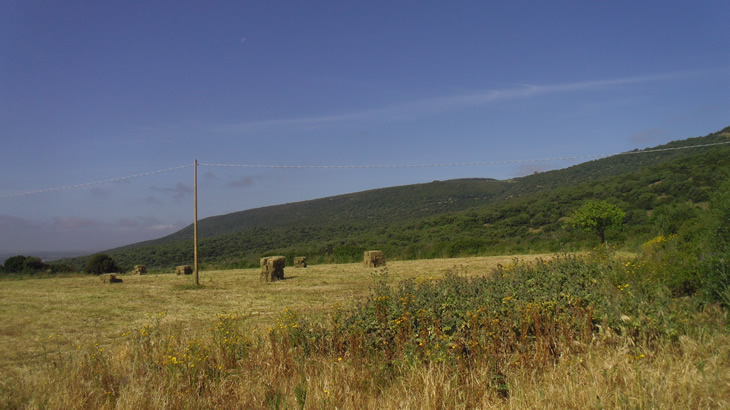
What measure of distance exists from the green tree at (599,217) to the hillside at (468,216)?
0.99 metres

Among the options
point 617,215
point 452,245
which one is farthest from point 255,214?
point 617,215

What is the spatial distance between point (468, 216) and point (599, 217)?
3209 centimetres

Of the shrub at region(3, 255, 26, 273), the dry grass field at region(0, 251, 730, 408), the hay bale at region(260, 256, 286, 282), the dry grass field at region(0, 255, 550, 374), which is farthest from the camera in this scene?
the shrub at region(3, 255, 26, 273)

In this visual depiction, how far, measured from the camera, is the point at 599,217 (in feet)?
88.8

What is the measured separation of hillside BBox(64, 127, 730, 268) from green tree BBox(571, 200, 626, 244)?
0.99 m

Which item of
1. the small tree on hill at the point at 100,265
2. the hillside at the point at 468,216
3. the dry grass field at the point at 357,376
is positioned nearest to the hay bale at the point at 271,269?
the hillside at the point at 468,216

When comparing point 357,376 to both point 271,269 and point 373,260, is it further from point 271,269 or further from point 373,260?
point 373,260

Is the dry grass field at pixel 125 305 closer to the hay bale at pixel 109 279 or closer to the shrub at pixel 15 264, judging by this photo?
the hay bale at pixel 109 279

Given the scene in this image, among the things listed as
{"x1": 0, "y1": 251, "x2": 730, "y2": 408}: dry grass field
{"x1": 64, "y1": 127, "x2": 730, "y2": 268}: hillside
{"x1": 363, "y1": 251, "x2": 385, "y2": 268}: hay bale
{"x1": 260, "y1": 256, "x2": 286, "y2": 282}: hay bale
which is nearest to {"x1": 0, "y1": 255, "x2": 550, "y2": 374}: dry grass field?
{"x1": 260, "y1": 256, "x2": 286, "y2": 282}: hay bale

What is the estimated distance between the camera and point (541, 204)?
56438mm

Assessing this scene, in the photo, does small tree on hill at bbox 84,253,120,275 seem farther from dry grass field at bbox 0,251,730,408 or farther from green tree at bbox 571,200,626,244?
green tree at bbox 571,200,626,244

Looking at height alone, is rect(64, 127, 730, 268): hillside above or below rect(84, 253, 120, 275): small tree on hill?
above

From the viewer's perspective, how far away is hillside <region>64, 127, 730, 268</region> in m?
31.8

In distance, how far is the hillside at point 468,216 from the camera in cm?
3178
